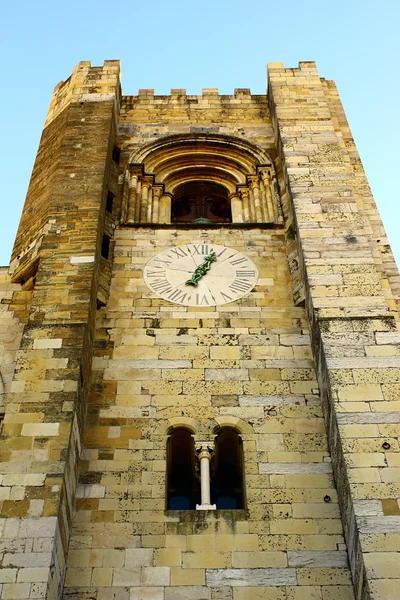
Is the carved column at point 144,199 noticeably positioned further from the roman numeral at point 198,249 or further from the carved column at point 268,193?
the carved column at point 268,193

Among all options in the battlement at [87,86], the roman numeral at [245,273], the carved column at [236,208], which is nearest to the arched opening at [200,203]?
the carved column at [236,208]

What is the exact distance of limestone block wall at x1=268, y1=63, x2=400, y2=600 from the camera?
23.4ft

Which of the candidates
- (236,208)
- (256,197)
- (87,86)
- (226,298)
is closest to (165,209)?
(236,208)

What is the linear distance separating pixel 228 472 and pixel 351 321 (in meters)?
2.29

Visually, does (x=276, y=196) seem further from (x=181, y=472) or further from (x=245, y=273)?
(x=181, y=472)

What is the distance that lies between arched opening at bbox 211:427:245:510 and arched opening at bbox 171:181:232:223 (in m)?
6.53

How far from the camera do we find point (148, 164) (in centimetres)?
1440

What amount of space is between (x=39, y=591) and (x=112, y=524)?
1459 mm

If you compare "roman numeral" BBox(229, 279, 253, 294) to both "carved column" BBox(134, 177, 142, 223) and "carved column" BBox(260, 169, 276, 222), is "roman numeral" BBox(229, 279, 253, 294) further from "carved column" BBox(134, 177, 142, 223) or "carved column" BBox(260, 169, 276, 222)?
"carved column" BBox(134, 177, 142, 223)

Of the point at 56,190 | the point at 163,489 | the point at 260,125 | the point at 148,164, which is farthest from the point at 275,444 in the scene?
the point at 260,125

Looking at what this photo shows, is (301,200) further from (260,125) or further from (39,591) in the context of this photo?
(39,591)

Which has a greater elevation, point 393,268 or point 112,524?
point 393,268

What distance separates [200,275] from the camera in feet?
36.9

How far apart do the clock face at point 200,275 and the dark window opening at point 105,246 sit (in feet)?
2.23
